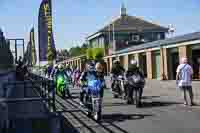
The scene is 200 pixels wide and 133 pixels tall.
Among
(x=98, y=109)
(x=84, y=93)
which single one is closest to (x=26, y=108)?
(x=98, y=109)

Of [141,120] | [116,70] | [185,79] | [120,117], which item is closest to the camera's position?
[141,120]

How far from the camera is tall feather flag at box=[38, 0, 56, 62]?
19.6 metres

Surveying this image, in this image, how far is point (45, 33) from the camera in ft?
64.4

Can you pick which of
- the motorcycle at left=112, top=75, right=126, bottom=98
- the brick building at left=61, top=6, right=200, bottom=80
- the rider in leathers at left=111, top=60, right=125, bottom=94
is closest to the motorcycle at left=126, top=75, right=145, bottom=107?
the motorcycle at left=112, top=75, right=126, bottom=98

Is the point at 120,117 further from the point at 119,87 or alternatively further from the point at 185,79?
the point at 119,87

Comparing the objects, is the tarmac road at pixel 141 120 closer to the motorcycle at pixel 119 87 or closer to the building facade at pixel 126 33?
the motorcycle at pixel 119 87

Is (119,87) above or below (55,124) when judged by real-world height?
above

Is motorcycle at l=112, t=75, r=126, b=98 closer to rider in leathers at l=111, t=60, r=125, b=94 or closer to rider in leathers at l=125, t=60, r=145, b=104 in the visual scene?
rider in leathers at l=111, t=60, r=125, b=94

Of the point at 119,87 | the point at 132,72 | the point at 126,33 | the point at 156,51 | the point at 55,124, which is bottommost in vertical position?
the point at 55,124

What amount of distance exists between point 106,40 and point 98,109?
7121cm

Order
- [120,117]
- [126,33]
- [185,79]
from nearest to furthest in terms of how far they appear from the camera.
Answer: [120,117]
[185,79]
[126,33]

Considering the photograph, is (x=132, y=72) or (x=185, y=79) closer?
(x=185, y=79)

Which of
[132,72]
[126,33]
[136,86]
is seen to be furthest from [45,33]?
[126,33]

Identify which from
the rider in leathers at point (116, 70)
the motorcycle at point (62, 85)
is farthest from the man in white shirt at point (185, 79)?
the motorcycle at point (62, 85)
